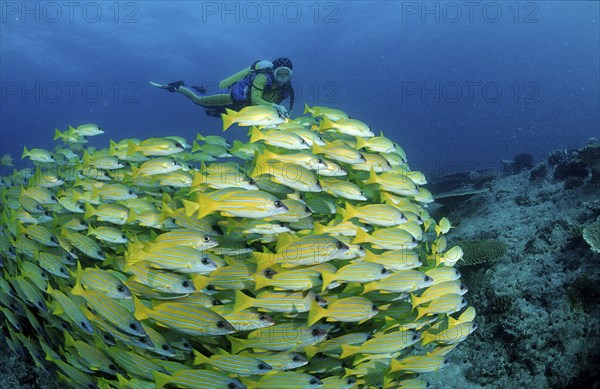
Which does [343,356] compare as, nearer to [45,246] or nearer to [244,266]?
[244,266]

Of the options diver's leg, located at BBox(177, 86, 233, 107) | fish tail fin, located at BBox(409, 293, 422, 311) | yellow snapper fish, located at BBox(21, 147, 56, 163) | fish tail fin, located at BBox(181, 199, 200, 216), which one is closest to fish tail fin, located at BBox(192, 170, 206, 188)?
fish tail fin, located at BBox(181, 199, 200, 216)

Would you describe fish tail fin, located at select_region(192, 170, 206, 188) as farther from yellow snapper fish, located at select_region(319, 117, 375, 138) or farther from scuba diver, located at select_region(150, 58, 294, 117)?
scuba diver, located at select_region(150, 58, 294, 117)

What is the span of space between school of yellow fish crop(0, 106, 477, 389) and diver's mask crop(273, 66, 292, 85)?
14.9 feet

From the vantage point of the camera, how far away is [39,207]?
16.4 ft

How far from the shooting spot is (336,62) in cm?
7775

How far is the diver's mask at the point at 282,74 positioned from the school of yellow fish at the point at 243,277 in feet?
14.9

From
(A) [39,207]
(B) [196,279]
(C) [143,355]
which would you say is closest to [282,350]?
(B) [196,279]

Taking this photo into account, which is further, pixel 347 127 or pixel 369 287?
pixel 347 127

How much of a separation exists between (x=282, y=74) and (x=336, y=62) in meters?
72.4

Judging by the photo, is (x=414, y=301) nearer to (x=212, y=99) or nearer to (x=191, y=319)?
(x=191, y=319)

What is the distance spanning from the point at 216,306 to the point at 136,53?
200 ft

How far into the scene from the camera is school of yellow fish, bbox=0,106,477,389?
323cm

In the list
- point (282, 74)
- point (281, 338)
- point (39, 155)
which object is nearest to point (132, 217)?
point (281, 338)

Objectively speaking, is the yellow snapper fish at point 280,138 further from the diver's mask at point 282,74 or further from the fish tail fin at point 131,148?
the diver's mask at point 282,74
